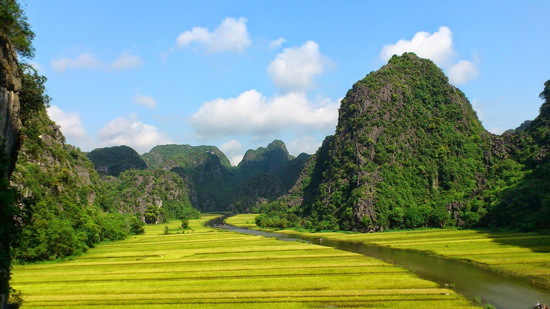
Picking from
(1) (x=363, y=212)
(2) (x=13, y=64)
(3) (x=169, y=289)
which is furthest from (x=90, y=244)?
(1) (x=363, y=212)

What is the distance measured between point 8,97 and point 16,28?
20.8ft

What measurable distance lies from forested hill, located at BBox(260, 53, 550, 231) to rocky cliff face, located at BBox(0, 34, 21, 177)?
78.8m

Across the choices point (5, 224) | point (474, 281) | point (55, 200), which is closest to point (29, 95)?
point (5, 224)

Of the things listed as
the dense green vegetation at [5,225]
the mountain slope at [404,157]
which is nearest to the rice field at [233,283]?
the dense green vegetation at [5,225]

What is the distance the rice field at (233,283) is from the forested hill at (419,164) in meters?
47.9

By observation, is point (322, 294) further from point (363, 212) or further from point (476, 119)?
point (476, 119)

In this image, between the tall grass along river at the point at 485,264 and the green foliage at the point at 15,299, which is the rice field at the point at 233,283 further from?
the tall grass along river at the point at 485,264

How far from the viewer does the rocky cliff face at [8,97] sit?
748 inches

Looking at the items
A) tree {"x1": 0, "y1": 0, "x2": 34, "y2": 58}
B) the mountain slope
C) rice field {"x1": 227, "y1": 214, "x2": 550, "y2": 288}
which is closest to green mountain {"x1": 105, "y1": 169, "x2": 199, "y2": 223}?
the mountain slope

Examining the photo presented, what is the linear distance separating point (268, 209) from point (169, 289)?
128881 mm

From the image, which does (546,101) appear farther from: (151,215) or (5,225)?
(151,215)

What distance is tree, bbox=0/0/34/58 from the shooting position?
67.6 ft

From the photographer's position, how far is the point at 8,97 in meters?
19.6

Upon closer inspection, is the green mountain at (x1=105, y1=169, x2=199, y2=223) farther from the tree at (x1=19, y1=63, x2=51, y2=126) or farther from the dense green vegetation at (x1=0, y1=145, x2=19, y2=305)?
the dense green vegetation at (x1=0, y1=145, x2=19, y2=305)
